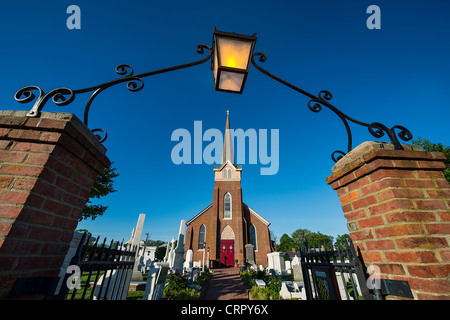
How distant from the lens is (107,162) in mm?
2082

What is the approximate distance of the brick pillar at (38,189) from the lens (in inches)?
47.4

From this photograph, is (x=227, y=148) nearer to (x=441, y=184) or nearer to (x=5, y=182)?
(x=441, y=184)

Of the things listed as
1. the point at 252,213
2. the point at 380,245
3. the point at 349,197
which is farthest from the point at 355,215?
the point at 252,213

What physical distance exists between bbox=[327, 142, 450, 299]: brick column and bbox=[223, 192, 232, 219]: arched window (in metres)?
23.1

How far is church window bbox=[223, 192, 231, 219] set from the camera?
24250 millimetres

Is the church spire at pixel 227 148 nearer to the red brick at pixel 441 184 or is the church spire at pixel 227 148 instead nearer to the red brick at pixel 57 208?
the red brick at pixel 441 184

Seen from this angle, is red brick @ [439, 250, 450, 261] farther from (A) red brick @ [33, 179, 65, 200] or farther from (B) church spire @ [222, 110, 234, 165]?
(B) church spire @ [222, 110, 234, 165]

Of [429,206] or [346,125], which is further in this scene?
[346,125]

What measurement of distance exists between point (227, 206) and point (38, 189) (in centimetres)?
2446

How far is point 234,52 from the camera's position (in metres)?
2.13

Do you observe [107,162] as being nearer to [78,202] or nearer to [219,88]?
[78,202]
